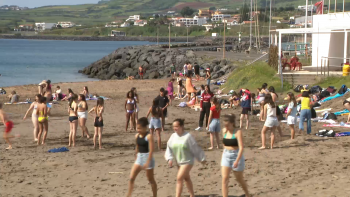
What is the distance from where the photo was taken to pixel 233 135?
817cm

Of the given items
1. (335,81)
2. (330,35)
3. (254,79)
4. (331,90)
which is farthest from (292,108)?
(330,35)

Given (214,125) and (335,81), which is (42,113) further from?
(335,81)

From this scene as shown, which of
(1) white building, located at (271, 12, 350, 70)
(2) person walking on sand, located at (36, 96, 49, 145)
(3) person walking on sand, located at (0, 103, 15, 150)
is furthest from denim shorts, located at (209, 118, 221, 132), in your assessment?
(1) white building, located at (271, 12, 350, 70)

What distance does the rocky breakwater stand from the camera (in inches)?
1808

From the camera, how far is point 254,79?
26.1 m

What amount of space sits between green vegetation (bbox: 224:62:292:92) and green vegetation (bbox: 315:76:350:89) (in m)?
1.51

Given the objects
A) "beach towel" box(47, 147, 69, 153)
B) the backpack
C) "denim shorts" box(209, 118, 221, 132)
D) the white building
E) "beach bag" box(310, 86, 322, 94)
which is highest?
the white building

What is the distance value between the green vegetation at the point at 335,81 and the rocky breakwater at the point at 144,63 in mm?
18623

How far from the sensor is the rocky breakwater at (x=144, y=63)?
1808 inches

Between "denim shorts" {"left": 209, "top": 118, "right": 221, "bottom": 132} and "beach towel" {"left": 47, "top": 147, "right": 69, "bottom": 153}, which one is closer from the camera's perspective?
"denim shorts" {"left": 209, "top": 118, "right": 221, "bottom": 132}

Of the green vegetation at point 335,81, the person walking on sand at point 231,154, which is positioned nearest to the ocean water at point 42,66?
the green vegetation at point 335,81

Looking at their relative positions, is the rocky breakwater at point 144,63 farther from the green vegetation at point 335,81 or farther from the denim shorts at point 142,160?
the denim shorts at point 142,160

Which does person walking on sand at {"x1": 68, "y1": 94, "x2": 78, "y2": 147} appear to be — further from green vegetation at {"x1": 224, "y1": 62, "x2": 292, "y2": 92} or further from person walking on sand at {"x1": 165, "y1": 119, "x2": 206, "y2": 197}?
green vegetation at {"x1": 224, "y1": 62, "x2": 292, "y2": 92}

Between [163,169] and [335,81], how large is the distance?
45.5 ft
